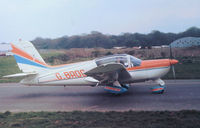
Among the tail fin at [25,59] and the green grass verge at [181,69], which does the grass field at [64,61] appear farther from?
the tail fin at [25,59]

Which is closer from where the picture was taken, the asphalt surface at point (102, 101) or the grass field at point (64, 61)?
the asphalt surface at point (102, 101)

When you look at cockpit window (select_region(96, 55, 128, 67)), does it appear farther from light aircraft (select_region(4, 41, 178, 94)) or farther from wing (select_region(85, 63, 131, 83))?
wing (select_region(85, 63, 131, 83))

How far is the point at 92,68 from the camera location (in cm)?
902

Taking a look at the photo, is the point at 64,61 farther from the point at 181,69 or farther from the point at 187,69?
the point at 187,69

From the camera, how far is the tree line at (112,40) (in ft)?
52.6

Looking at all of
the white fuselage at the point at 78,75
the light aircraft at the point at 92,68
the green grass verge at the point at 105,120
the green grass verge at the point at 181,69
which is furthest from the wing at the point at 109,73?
the green grass verge at the point at 181,69

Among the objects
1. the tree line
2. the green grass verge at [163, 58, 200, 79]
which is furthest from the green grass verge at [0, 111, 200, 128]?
the tree line

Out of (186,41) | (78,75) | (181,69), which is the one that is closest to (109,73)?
(78,75)

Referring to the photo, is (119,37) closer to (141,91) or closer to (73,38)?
(73,38)

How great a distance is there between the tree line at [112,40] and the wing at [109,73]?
8.50 meters

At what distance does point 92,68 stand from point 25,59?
3.55 meters

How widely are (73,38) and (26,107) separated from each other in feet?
42.2

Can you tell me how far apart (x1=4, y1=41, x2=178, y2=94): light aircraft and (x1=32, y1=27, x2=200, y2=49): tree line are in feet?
24.2

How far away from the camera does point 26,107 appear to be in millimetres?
7797
